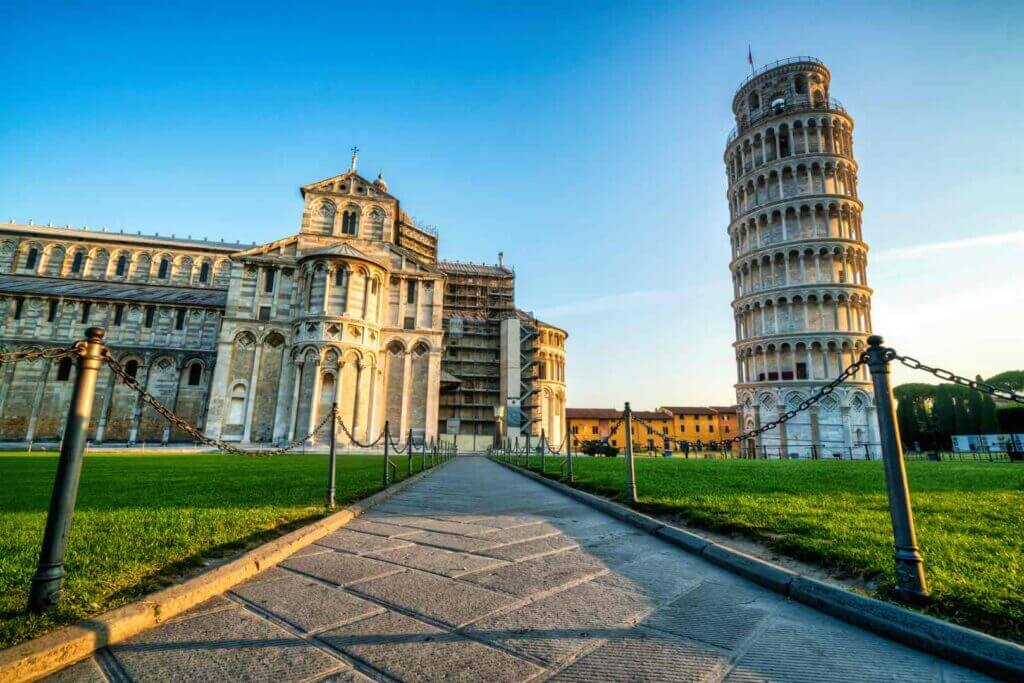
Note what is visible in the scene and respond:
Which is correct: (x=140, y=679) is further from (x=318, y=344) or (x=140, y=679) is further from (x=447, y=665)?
(x=318, y=344)

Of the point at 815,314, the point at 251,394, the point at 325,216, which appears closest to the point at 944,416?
the point at 815,314

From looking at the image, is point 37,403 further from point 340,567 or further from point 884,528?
point 884,528

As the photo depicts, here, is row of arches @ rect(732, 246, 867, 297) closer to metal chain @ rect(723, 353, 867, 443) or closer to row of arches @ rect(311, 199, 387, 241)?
row of arches @ rect(311, 199, 387, 241)

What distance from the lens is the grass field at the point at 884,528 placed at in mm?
2584

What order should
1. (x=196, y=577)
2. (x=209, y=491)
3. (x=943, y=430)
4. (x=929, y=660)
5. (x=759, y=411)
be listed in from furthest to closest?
(x=943, y=430) → (x=759, y=411) → (x=209, y=491) → (x=196, y=577) → (x=929, y=660)

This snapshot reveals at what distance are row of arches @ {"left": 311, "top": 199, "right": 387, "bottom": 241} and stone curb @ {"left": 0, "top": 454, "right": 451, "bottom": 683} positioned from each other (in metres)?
31.7

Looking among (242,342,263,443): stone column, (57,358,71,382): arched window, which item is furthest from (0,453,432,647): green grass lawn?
(57,358,71,382): arched window

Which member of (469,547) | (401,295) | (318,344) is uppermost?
(401,295)

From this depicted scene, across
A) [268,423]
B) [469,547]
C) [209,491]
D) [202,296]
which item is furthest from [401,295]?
[469,547]

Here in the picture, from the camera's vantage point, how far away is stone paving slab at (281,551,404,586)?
3.22m

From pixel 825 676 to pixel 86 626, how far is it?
3.36 m

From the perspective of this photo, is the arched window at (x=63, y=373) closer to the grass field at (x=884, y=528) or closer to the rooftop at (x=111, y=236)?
the rooftop at (x=111, y=236)

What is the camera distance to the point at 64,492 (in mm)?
2611

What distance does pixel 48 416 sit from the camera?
31625 mm
